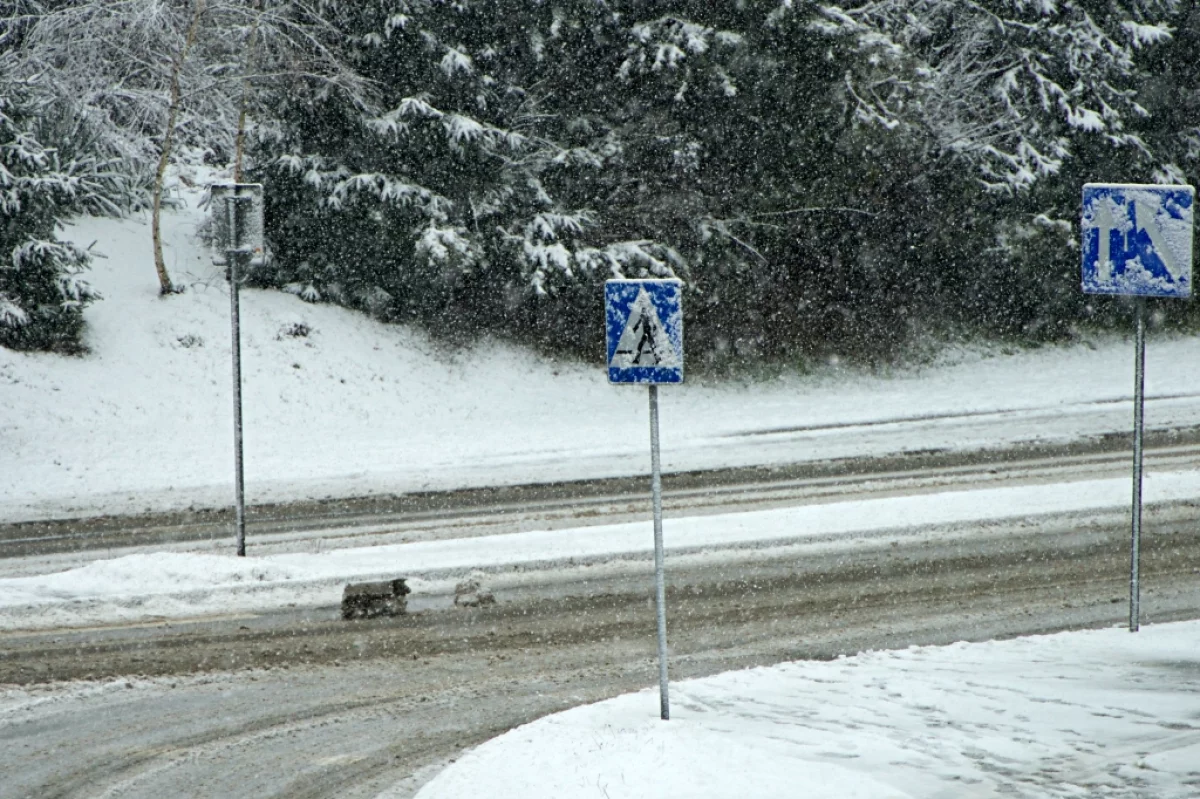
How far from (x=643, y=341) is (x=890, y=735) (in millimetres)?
2457

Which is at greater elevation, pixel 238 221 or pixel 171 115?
pixel 171 115

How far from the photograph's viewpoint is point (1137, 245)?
795cm

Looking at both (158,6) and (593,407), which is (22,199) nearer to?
(158,6)

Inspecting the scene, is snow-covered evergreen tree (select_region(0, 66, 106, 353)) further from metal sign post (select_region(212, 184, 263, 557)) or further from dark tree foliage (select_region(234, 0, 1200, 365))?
metal sign post (select_region(212, 184, 263, 557))

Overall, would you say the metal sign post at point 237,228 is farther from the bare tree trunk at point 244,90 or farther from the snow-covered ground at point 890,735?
the bare tree trunk at point 244,90

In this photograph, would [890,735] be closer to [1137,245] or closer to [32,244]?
[1137,245]

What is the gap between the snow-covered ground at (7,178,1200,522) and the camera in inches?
611

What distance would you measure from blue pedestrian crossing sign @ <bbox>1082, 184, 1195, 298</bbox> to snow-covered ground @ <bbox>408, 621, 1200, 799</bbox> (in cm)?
239

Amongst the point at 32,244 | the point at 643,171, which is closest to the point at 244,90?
the point at 32,244

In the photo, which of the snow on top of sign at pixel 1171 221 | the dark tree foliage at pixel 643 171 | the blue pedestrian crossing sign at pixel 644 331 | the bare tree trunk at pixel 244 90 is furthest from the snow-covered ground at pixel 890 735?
the bare tree trunk at pixel 244 90

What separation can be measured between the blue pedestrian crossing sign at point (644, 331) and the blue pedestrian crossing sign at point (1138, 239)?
3248 millimetres

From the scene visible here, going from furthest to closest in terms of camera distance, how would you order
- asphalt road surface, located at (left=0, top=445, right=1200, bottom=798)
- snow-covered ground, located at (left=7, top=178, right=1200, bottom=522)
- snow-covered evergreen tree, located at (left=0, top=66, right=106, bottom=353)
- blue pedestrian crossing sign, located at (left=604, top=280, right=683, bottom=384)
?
snow-covered evergreen tree, located at (left=0, top=66, right=106, bottom=353), snow-covered ground, located at (left=7, top=178, right=1200, bottom=522), blue pedestrian crossing sign, located at (left=604, top=280, right=683, bottom=384), asphalt road surface, located at (left=0, top=445, right=1200, bottom=798)

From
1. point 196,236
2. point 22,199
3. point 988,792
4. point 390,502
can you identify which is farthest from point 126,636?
point 196,236

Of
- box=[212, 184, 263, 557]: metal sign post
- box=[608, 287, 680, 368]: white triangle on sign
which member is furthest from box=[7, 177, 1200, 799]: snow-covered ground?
box=[608, 287, 680, 368]: white triangle on sign
